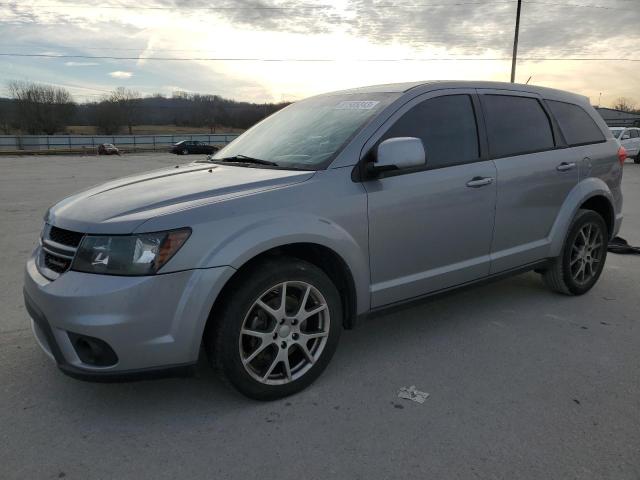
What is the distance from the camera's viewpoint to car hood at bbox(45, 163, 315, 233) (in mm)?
2596

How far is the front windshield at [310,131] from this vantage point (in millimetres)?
3311

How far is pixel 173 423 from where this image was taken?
8.92ft

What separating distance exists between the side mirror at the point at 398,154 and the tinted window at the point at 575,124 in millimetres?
2066

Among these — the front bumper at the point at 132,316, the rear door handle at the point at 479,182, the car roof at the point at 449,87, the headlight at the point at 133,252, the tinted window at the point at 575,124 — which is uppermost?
the car roof at the point at 449,87

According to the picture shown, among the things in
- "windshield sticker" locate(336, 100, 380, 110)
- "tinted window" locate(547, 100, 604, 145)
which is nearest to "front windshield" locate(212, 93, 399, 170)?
"windshield sticker" locate(336, 100, 380, 110)

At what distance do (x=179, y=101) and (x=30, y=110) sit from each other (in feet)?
89.5

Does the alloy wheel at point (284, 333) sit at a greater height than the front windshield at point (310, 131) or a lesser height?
lesser

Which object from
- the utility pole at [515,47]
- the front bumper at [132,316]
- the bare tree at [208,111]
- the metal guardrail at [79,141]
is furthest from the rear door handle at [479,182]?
the bare tree at [208,111]

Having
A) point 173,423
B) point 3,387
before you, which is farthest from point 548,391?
point 3,387

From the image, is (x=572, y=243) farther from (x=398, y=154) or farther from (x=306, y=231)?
(x=306, y=231)

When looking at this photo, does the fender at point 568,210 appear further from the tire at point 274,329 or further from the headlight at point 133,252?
the headlight at point 133,252

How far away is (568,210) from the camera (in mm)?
4352

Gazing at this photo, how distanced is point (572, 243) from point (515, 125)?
116 centimetres

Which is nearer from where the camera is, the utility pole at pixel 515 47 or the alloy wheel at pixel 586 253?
the alloy wheel at pixel 586 253
